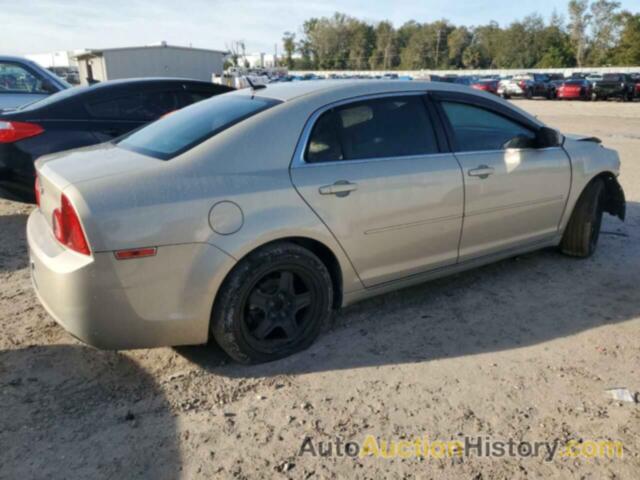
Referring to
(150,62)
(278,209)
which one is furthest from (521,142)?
(150,62)

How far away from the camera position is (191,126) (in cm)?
338

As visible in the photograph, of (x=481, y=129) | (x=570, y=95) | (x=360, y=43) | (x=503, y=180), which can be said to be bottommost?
(x=570, y=95)

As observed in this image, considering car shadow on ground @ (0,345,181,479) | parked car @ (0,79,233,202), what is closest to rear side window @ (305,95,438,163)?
car shadow on ground @ (0,345,181,479)

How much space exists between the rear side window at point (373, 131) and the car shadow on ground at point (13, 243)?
3.14 m

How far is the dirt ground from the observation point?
2.40 m

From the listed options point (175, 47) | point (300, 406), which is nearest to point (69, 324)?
point (300, 406)

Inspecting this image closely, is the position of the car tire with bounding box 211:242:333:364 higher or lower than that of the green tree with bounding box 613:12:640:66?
lower

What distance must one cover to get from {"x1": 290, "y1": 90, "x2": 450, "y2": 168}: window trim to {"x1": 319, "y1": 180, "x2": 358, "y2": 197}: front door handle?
141mm

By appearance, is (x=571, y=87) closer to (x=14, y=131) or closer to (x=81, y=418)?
(x=14, y=131)

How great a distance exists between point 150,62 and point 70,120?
101ft

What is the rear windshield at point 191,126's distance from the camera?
3.14m

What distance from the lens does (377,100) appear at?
140 inches

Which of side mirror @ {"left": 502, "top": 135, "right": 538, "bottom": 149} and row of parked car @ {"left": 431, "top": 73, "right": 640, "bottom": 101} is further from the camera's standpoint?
row of parked car @ {"left": 431, "top": 73, "right": 640, "bottom": 101}

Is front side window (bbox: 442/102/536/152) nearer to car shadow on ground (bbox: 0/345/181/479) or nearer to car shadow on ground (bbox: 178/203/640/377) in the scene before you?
car shadow on ground (bbox: 178/203/640/377)
